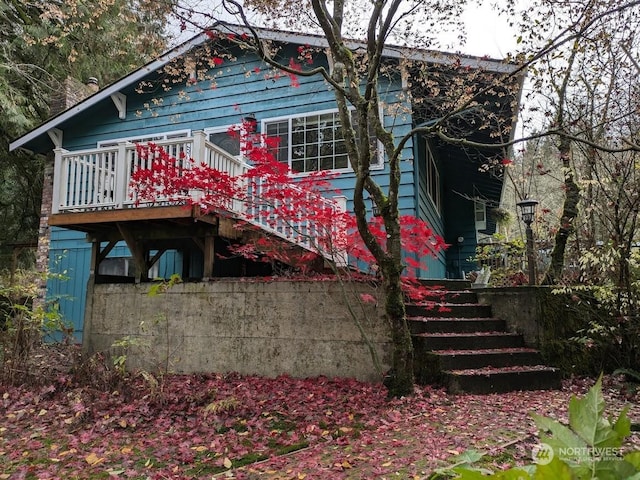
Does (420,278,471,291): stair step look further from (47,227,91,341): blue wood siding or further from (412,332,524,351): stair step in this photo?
(47,227,91,341): blue wood siding

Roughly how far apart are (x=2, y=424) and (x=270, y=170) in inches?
160

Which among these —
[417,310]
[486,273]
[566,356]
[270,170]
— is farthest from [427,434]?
[486,273]

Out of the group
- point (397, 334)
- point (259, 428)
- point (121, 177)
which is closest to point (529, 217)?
point (397, 334)

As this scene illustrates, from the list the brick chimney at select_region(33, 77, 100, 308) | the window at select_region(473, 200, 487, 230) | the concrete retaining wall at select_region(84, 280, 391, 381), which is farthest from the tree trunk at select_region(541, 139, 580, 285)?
the brick chimney at select_region(33, 77, 100, 308)

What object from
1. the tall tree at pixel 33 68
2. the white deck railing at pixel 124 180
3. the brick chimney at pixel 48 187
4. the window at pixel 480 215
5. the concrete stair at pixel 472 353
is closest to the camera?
the concrete stair at pixel 472 353

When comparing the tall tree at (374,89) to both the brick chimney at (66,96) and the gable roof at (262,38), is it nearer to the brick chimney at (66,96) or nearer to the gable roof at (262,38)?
the gable roof at (262,38)

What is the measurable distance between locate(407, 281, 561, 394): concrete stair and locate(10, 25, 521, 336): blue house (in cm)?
267

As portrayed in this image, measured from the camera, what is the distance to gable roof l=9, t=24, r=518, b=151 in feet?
23.9

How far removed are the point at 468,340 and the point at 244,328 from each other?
2955 millimetres

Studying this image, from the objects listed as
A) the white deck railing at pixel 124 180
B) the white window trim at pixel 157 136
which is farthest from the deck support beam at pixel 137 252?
the white window trim at pixel 157 136

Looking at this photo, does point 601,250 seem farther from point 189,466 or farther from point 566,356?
point 189,466

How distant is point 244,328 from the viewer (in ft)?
21.1

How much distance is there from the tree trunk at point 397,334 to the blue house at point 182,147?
2906 millimetres

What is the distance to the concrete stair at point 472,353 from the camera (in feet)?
17.5
